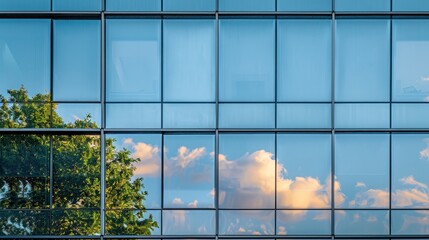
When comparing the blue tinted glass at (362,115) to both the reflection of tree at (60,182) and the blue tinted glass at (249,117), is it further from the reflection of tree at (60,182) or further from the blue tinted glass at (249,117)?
the reflection of tree at (60,182)

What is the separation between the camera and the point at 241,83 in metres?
12.2

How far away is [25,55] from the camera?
1226 centimetres

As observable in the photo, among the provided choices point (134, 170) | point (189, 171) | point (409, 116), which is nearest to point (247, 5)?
point (189, 171)

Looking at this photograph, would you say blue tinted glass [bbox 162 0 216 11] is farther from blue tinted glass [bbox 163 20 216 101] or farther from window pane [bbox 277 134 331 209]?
window pane [bbox 277 134 331 209]

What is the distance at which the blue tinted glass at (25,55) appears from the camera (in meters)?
12.2

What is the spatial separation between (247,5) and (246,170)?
4.27 m

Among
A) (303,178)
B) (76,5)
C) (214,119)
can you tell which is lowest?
(303,178)

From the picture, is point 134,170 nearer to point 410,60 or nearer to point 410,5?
point 410,60

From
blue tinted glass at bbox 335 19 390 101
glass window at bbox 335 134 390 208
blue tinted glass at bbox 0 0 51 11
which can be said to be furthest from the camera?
blue tinted glass at bbox 0 0 51 11

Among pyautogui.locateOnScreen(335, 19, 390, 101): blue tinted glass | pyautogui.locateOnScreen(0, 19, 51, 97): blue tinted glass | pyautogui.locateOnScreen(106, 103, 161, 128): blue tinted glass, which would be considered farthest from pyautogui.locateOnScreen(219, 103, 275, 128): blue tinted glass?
pyautogui.locateOnScreen(0, 19, 51, 97): blue tinted glass

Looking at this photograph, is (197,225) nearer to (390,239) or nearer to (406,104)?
(390,239)

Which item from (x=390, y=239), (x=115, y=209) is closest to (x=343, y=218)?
(x=390, y=239)

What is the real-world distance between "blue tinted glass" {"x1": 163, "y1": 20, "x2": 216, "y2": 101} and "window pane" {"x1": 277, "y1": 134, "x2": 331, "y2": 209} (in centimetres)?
239

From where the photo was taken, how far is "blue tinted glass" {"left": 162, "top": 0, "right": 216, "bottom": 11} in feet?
40.2
